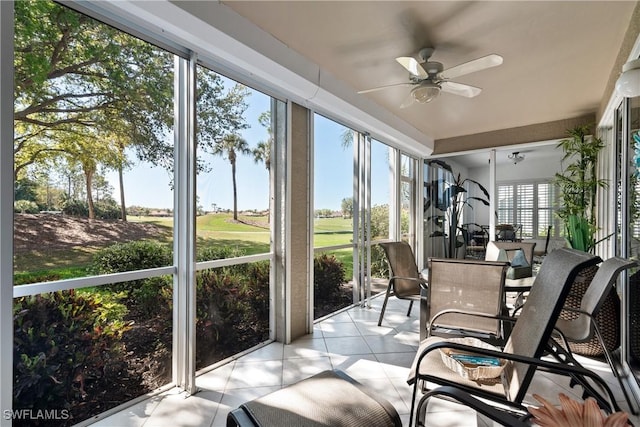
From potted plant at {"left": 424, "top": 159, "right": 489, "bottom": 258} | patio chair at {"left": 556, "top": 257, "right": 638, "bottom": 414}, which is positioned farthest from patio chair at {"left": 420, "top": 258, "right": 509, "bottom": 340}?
potted plant at {"left": 424, "top": 159, "right": 489, "bottom": 258}

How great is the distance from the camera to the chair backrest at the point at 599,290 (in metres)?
1.69

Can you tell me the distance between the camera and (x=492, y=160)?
5.50 metres

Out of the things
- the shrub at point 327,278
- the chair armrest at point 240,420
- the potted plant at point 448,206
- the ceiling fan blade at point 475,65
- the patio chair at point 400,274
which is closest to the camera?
the chair armrest at point 240,420

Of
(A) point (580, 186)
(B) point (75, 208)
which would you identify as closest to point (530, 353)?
(B) point (75, 208)

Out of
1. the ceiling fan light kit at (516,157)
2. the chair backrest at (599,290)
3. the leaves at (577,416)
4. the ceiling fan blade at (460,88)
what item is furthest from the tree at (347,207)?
the leaves at (577,416)

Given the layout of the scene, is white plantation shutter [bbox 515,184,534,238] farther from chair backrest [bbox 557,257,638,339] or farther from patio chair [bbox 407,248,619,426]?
patio chair [bbox 407,248,619,426]

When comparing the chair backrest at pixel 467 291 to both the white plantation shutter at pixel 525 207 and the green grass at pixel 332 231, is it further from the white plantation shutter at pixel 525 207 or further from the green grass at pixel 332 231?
the white plantation shutter at pixel 525 207

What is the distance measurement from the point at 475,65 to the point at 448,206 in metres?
4.11

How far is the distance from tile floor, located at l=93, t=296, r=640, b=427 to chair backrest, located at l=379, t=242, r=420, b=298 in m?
0.44

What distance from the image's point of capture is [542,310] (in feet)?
4.56

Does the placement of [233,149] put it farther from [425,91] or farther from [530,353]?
[530,353]

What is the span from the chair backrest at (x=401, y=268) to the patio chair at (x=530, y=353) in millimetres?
1766

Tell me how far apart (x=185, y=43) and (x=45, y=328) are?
2.01 meters

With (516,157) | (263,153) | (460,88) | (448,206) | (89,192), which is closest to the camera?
(89,192)
